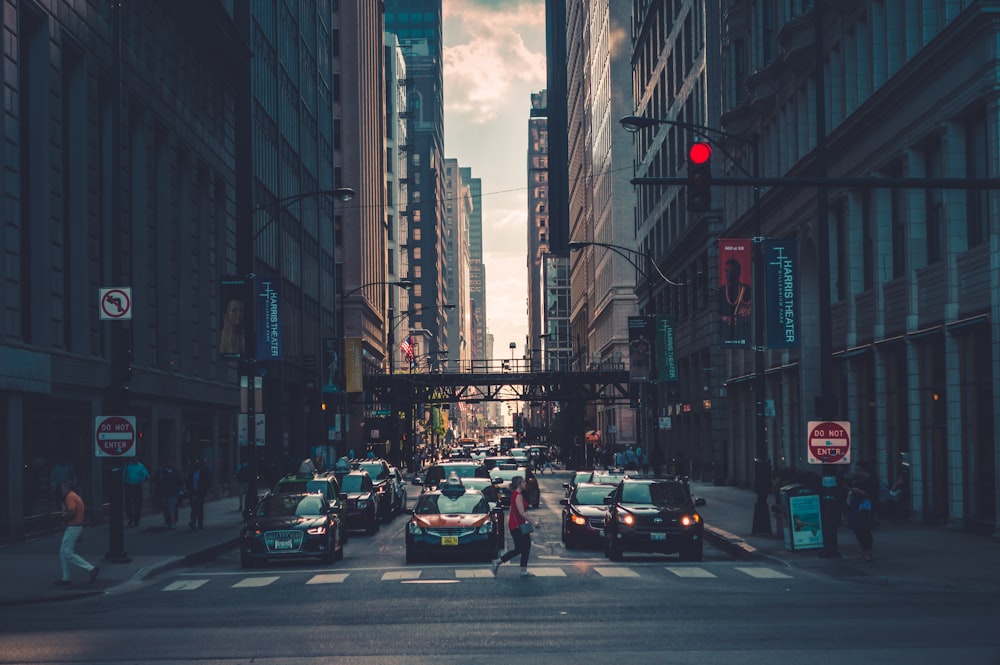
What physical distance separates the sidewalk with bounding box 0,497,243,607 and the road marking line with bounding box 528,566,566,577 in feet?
23.9

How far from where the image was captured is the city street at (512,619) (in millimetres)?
14859

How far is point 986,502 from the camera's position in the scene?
30.4 metres

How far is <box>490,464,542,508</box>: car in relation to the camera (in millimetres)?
44875

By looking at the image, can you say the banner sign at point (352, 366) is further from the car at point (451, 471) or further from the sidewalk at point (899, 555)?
the sidewalk at point (899, 555)

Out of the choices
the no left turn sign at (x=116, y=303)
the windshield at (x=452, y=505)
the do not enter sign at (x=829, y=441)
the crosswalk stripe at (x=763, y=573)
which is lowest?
the crosswalk stripe at (x=763, y=573)

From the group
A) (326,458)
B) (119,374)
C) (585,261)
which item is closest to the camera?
(119,374)

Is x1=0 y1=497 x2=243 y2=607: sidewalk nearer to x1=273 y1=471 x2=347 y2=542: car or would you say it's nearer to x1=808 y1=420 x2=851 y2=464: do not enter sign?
x1=273 y1=471 x2=347 y2=542: car

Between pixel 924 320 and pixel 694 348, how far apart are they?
118ft

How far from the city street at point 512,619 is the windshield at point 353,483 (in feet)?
38.3

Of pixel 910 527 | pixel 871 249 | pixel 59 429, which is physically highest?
pixel 871 249

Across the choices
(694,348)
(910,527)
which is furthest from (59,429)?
(694,348)

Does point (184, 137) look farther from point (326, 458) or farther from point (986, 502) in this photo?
point (986, 502)

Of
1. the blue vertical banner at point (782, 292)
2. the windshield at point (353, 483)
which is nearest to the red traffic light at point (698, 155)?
the blue vertical banner at point (782, 292)

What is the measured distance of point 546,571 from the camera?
2547 cm
